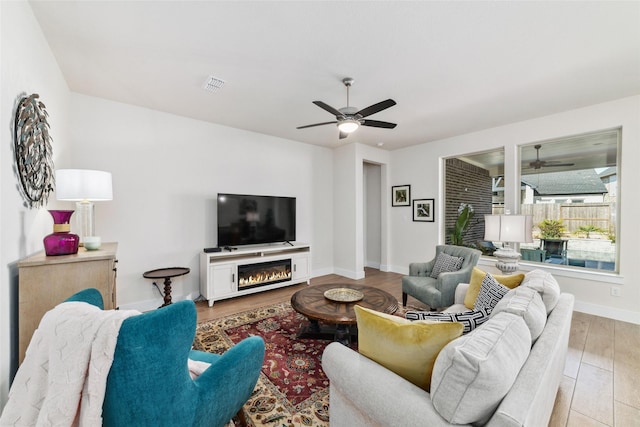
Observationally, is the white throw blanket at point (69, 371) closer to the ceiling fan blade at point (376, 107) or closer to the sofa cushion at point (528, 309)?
the sofa cushion at point (528, 309)

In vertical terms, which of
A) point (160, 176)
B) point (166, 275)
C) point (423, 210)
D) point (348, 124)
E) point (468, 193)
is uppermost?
point (348, 124)

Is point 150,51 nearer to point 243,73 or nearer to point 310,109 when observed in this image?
point 243,73

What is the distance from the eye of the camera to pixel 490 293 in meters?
1.87

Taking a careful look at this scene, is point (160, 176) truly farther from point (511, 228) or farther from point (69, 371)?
point (511, 228)

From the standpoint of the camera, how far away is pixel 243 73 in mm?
2604

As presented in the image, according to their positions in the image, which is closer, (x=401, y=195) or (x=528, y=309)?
(x=528, y=309)

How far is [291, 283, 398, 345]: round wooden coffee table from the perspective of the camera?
7.33 feet

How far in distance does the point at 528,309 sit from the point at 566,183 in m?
3.55

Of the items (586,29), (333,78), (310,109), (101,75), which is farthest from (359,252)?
(101,75)

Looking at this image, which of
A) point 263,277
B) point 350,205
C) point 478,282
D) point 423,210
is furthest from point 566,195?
point 263,277

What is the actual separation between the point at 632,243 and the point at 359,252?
355cm

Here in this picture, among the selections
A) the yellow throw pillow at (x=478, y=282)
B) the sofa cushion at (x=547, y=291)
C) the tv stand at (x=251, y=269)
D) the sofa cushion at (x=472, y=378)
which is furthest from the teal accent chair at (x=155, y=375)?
the tv stand at (x=251, y=269)

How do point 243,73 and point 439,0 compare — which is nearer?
point 439,0

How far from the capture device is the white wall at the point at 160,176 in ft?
10.5
